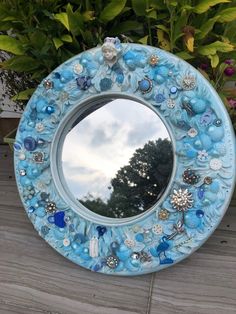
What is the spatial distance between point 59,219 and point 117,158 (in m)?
0.27

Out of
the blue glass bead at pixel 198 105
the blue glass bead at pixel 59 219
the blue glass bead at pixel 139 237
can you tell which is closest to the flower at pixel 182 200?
the blue glass bead at pixel 139 237

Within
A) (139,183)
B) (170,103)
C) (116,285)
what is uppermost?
(170,103)

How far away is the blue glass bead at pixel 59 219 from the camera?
1.37 metres

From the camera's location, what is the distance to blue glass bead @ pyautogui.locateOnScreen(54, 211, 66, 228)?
4.51 feet

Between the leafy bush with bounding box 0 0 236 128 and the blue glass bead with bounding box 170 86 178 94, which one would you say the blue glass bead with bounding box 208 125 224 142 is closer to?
the blue glass bead with bounding box 170 86 178 94

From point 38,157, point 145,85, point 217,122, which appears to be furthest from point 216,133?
point 38,157

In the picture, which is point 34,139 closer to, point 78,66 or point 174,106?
point 78,66

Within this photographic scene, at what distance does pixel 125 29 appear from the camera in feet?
5.24

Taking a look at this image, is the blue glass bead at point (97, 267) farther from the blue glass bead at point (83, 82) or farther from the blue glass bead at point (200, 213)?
the blue glass bead at point (83, 82)

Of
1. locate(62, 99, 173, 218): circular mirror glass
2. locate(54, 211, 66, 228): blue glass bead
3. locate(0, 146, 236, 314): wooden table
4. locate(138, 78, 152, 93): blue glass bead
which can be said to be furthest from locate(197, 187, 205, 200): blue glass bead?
locate(54, 211, 66, 228): blue glass bead

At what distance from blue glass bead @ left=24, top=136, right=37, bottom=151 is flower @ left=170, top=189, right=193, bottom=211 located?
0.51m

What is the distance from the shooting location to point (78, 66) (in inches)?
53.9

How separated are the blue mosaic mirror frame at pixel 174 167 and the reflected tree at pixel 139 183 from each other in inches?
1.2

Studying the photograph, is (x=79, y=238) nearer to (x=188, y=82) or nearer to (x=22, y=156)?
(x=22, y=156)
